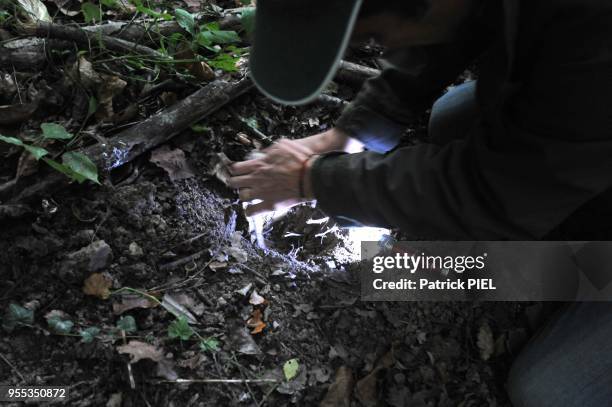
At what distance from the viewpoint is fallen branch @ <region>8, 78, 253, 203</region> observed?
2.08 m

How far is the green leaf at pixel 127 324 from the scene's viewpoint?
188cm

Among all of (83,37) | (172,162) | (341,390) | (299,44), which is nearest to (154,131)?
(172,162)

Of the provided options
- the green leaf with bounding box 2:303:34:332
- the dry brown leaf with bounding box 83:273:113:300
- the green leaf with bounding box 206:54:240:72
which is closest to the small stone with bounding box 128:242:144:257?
the dry brown leaf with bounding box 83:273:113:300

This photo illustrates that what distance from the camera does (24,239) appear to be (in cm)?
200

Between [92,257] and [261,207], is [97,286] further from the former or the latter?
[261,207]

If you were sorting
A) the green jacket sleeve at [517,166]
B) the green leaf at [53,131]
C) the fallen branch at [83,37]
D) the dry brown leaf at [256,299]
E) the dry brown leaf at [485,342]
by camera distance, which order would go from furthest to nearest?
the fallen branch at [83,37] < the dry brown leaf at [485,342] < the dry brown leaf at [256,299] < the green leaf at [53,131] < the green jacket sleeve at [517,166]

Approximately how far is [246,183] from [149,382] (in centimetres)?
88

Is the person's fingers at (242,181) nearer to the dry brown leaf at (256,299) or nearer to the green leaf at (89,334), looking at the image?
the dry brown leaf at (256,299)

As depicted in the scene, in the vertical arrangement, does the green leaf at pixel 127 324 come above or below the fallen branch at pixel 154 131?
below

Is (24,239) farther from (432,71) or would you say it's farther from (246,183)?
(432,71)

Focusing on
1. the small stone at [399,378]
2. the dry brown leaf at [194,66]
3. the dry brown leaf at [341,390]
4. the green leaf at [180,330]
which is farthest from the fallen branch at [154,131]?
the small stone at [399,378]

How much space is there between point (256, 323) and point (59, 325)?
0.80 metres

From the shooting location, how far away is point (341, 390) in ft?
6.66

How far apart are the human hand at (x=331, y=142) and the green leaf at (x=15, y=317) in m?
1.34
